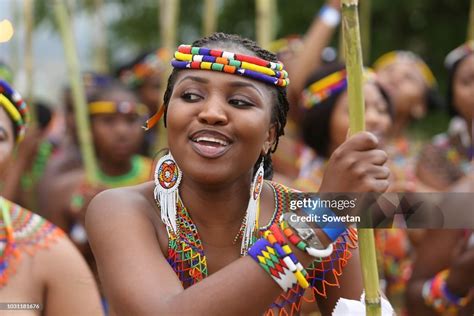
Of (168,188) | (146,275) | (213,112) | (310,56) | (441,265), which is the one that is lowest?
(441,265)

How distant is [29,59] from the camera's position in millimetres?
7148

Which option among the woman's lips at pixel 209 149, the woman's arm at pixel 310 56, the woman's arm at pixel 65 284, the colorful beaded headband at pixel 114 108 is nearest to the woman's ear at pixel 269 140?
the woman's lips at pixel 209 149

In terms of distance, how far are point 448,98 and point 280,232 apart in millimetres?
4740

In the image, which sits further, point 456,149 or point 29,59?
point 29,59

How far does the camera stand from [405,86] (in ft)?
28.6

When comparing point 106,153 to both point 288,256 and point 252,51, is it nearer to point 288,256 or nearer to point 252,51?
point 252,51

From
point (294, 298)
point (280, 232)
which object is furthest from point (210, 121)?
point (294, 298)

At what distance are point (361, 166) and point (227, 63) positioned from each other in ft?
1.99

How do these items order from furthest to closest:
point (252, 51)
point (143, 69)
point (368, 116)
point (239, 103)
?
1. point (143, 69)
2. point (368, 116)
3. point (252, 51)
4. point (239, 103)

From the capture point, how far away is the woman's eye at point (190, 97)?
2697 millimetres

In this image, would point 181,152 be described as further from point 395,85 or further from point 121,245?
point 395,85

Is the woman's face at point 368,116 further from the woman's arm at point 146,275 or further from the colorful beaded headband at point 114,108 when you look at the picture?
the woman's arm at point 146,275

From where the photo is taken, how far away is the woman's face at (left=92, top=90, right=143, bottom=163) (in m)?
6.97

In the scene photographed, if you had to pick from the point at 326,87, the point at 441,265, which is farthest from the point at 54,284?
the point at 326,87
